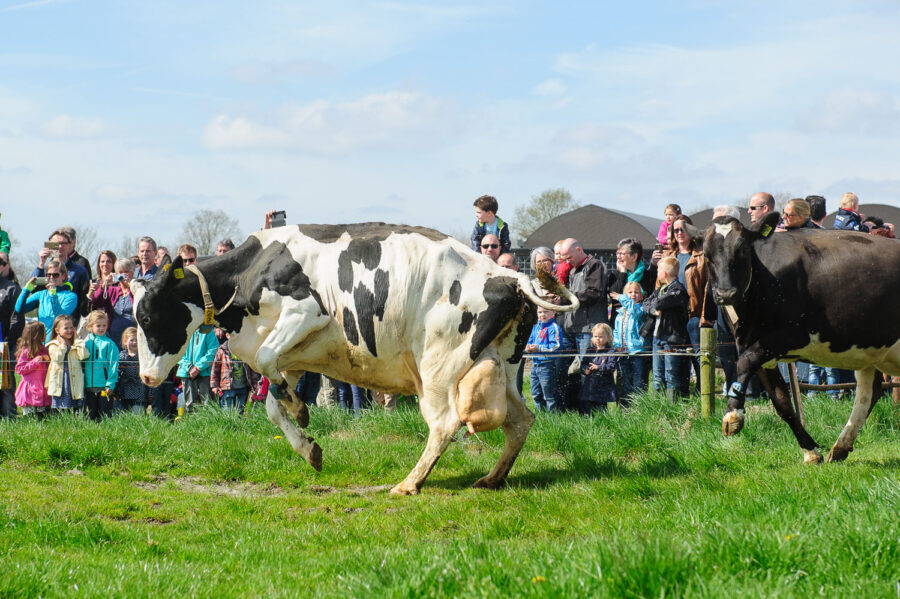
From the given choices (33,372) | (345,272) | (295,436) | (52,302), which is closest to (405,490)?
(295,436)

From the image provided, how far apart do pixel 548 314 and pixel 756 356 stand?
397cm

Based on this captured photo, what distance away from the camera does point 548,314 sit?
38.3ft

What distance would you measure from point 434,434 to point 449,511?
1.10 metres

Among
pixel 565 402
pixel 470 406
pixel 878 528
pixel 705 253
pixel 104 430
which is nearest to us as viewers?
pixel 878 528

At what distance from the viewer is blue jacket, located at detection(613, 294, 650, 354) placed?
11469mm

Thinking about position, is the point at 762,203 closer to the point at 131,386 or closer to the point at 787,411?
the point at 787,411

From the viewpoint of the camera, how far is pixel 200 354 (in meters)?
12.2

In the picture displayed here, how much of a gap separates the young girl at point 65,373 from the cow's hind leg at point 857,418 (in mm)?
8440

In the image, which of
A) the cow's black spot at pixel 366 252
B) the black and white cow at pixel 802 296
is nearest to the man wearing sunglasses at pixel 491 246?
the cow's black spot at pixel 366 252

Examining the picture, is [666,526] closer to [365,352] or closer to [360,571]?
[360,571]

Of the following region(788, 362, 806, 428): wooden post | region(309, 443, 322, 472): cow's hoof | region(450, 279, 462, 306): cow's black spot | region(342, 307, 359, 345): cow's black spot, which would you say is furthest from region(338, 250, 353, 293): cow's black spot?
region(788, 362, 806, 428): wooden post

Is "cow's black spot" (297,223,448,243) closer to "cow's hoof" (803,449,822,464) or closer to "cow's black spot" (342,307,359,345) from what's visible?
"cow's black spot" (342,307,359,345)

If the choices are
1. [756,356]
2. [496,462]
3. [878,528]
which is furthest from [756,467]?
[878,528]

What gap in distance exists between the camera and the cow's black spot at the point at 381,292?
795 cm
